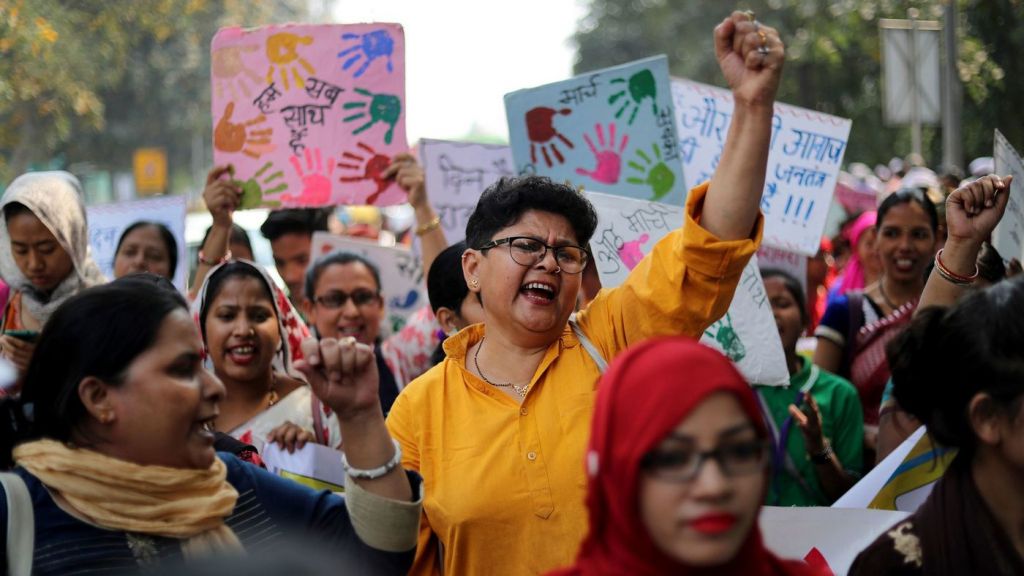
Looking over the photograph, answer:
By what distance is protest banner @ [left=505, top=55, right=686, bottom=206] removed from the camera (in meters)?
5.25

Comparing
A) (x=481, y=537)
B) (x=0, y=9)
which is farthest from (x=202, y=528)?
(x=0, y=9)

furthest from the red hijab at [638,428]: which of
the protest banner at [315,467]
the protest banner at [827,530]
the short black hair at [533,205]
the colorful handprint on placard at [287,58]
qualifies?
the colorful handprint on placard at [287,58]

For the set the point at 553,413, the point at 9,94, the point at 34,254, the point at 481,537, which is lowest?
the point at 481,537

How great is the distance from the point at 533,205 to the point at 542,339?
A: 349 millimetres

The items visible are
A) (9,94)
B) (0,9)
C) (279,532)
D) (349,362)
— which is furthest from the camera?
(9,94)

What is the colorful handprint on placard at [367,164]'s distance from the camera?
5785mm

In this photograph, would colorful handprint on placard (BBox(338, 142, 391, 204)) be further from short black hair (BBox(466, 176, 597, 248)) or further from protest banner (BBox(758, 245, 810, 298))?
short black hair (BBox(466, 176, 597, 248))

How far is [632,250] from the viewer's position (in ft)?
14.0

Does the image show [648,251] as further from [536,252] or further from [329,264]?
[329,264]

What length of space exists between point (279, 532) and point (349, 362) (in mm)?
443

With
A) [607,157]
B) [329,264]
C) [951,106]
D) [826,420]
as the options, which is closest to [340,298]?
[329,264]

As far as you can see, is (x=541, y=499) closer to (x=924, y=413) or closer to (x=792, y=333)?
(x=924, y=413)

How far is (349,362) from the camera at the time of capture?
258cm

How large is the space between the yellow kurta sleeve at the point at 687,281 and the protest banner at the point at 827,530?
72cm
